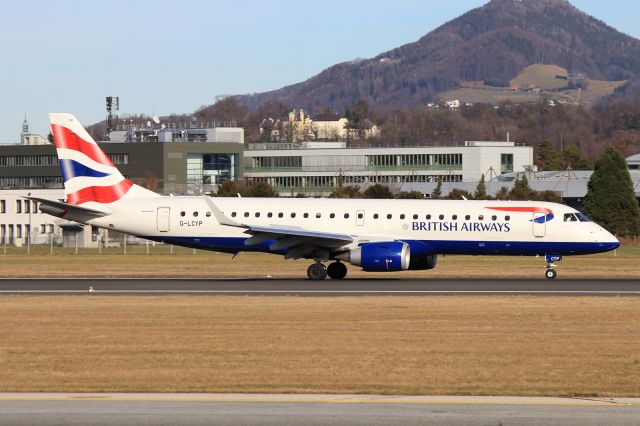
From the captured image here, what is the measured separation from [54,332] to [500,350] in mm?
10046

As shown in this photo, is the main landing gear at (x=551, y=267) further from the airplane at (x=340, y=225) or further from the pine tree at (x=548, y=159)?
the pine tree at (x=548, y=159)

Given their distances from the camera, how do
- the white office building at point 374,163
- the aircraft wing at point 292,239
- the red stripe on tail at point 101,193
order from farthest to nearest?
the white office building at point 374,163, the red stripe on tail at point 101,193, the aircraft wing at point 292,239

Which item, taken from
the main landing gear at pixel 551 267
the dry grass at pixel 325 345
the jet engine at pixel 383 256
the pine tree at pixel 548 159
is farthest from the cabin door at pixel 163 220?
the pine tree at pixel 548 159

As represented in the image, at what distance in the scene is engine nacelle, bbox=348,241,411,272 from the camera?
4306 centimetres

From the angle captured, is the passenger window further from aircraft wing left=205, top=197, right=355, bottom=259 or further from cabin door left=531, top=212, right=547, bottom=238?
aircraft wing left=205, top=197, right=355, bottom=259

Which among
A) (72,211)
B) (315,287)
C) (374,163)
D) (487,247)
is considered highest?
(374,163)

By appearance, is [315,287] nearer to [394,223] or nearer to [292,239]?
[292,239]

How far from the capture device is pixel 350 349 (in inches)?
954

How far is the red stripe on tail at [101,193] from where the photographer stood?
4806 centimetres

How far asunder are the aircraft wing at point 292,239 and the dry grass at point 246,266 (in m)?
2.67

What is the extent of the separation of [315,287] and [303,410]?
23.4 metres

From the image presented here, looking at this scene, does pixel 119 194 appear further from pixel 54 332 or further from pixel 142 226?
pixel 54 332

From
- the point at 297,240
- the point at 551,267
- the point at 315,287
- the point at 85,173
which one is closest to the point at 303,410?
the point at 315,287

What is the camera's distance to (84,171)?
48.7 metres
